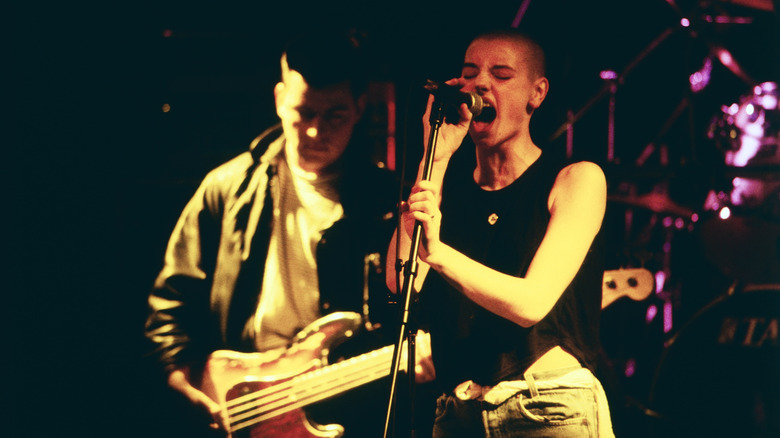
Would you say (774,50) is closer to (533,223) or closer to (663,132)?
(663,132)

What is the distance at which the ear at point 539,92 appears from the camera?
2576 mm

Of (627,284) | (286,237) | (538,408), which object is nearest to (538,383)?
(538,408)

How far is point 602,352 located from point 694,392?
19.8 inches

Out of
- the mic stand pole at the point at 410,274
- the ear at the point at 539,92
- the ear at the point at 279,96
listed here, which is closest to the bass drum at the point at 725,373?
the ear at the point at 539,92

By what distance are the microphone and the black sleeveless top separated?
1.90ft

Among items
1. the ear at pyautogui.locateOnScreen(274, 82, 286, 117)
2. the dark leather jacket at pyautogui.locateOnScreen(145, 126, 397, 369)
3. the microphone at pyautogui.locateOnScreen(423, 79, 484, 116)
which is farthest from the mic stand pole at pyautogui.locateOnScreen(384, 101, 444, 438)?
the ear at pyautogui.locateOnScreen(274, 82, 286, 117)

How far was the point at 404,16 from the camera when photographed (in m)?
2.93

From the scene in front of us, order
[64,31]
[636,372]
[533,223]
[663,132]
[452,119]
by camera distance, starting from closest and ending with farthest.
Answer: [452,119]
[533,223]
[636,372]
[663,132]
[64,31]

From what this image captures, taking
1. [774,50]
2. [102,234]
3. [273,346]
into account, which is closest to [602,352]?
[273,346]

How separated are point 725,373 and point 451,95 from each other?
1704mm

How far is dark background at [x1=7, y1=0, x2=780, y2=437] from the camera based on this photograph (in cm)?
281

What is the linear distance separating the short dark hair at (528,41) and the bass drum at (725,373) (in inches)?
45.5

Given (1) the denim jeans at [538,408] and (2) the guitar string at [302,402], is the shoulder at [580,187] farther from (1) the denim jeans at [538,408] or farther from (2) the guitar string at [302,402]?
(2) the guitar string at [302,402]

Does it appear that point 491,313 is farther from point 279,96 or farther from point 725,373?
point 279,96
